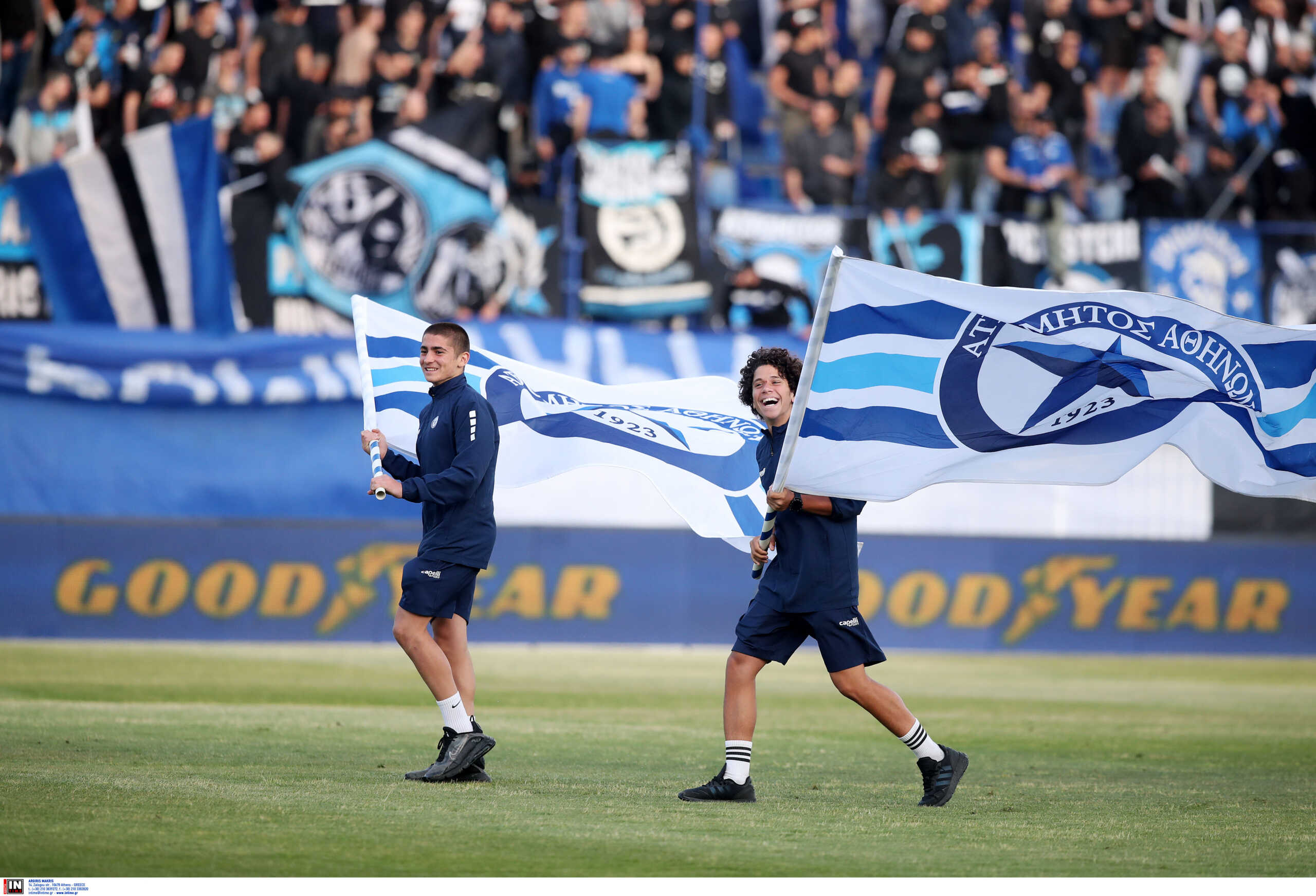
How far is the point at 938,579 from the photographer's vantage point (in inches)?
790

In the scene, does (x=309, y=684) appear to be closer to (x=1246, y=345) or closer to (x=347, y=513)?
(x=347, y=513)

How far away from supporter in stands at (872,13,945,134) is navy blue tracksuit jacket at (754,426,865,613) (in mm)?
16705

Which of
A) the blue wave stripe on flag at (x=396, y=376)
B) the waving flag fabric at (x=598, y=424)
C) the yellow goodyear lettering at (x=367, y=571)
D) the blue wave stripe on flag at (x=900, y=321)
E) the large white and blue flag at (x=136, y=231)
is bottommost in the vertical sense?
the yellow goodyear lettering at (x=367, y=571)

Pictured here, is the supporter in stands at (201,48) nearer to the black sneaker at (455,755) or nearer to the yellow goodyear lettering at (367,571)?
the yellow goodyear lettering at (367,571)

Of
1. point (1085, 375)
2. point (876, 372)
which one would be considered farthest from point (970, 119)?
point (876, 372)

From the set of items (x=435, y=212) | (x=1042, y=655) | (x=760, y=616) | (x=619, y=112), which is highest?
(x=619, y=112)

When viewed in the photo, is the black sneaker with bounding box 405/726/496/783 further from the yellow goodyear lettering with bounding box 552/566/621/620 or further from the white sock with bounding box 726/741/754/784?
the yellow goodyear lettering with bounding box 552/566/621/620

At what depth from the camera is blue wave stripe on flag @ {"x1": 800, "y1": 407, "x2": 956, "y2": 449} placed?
755cm

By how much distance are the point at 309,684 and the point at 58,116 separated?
1004 centimetres

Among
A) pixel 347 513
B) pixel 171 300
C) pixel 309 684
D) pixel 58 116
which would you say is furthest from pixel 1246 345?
pixel 58 116

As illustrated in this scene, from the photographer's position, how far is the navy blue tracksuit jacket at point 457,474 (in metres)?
7.75

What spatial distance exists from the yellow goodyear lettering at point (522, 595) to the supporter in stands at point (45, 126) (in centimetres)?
771

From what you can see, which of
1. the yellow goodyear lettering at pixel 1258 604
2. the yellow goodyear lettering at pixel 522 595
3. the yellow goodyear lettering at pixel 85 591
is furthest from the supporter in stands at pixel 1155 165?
the yellow goodyear lettering at pixel 85 591

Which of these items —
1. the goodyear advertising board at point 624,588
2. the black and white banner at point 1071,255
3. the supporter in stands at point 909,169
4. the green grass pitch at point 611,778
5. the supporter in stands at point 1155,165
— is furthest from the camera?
the supporter in stands at point 1155,165
